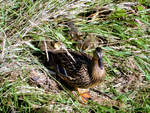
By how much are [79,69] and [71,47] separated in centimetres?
46

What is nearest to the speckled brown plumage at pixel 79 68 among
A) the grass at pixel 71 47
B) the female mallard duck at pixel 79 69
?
the female mallard duck at pixel 79 69

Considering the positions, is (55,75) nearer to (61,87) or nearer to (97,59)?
(61,87)

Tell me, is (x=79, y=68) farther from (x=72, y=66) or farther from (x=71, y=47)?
(x=71, y=47)

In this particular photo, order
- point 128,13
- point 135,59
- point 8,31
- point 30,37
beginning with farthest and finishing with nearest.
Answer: point 128,13, point 135,59, point 30,37, point 8,31

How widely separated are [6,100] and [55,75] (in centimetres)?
87

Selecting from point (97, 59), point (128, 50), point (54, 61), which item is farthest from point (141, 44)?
point (54, 61)

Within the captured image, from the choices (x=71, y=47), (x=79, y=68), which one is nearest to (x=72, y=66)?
(x=79, y=68)

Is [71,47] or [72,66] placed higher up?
[71,47]

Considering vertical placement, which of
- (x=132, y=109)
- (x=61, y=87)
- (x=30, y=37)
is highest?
(x=30, y=37)

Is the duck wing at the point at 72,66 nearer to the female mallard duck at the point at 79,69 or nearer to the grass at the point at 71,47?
the female mallard duck at the point at 79,69

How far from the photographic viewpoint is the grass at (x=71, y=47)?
10.6 ft

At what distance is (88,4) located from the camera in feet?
13.7

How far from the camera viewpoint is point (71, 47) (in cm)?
395

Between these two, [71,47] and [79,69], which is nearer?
[79,69]
